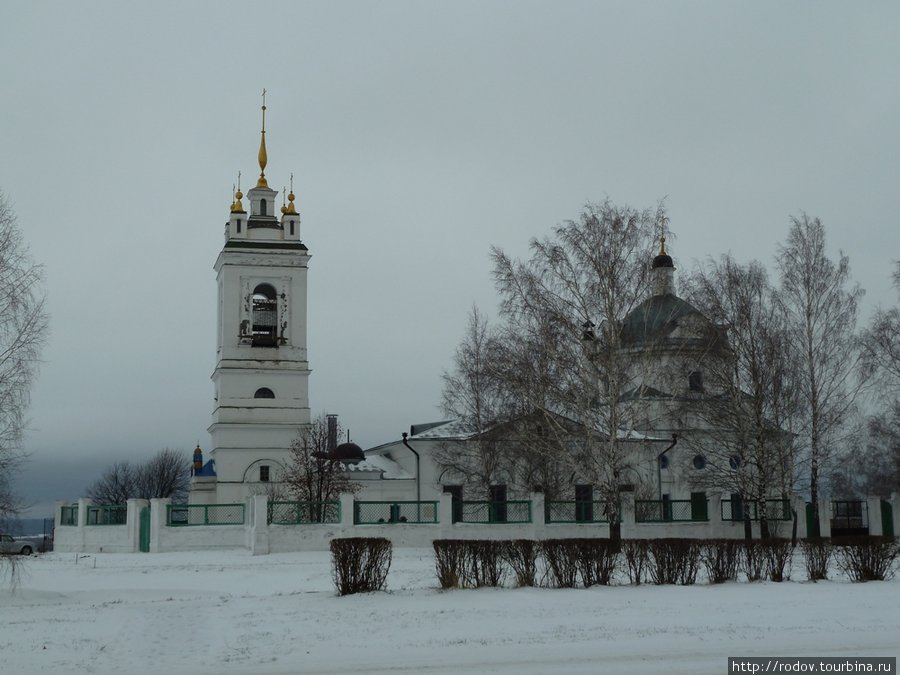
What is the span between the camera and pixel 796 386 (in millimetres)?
32594

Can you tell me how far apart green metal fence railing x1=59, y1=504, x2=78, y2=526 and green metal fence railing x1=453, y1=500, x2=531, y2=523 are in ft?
43.4

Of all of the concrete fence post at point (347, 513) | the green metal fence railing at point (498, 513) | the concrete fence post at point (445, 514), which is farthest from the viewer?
the green metal fence railing at point (498, 513)

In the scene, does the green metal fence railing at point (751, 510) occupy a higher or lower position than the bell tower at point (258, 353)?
lower

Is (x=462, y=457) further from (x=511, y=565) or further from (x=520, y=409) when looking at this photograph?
(x=511, y=565)

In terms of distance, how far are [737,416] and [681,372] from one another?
95.7 inches

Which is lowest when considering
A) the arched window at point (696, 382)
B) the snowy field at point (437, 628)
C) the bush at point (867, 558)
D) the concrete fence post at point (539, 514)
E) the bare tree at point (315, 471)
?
the snowy field at point (437, 628)

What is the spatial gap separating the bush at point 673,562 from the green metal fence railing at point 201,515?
17.3 m

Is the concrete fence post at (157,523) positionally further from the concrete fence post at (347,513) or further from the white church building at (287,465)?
the concrete fence post at (347,513)

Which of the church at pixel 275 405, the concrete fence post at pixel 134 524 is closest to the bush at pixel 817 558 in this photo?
the church at pixel 275 405

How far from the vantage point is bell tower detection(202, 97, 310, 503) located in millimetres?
45469

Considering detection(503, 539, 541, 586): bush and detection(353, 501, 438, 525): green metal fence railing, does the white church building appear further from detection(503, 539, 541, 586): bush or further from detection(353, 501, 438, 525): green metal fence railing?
detection(503, 539, 541, 586): bush

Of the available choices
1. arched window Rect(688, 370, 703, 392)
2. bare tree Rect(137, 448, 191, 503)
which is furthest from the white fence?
bare tree Rect(137, 448, 191, 503)

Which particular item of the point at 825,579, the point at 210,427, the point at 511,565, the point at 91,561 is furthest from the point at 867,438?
the point at 210,427

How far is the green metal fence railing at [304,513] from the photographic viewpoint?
32188mm
